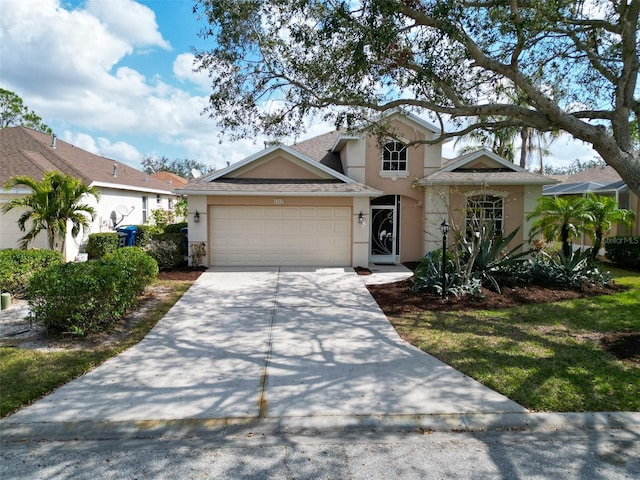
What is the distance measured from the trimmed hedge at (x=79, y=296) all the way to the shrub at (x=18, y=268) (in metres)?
3.09

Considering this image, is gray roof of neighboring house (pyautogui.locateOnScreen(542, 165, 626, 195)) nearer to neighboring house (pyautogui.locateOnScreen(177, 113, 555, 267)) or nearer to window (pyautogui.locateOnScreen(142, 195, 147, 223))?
neighboring house (pyautogui.locateOnScreen(177, 113, 555, 267))

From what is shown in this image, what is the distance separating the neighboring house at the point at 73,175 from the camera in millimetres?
15367

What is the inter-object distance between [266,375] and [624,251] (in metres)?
15.3

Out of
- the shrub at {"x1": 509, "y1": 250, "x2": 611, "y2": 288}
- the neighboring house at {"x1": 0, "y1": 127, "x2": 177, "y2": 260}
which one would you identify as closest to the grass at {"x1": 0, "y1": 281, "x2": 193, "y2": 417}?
the shrub at {"x1": 509, "y1": 250, "x2": 611, "y2": 288}

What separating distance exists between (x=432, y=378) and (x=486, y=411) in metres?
0.97

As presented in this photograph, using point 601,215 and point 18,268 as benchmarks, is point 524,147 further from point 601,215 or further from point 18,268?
point 18,268

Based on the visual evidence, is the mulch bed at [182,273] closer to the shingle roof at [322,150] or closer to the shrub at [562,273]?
the shingle roof at [322,150]

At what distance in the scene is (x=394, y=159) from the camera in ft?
52.4

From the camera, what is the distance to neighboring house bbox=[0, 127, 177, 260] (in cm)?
1537

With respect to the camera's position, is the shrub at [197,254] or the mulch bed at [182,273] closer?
the mulch bed at [182,273]

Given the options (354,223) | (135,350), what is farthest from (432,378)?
(354,223)

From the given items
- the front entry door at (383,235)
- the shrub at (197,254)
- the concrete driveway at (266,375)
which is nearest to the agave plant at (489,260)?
the concrete driveway at (266,375)

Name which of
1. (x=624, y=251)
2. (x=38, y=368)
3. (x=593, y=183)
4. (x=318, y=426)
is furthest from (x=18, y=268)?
(x=593, y=183)

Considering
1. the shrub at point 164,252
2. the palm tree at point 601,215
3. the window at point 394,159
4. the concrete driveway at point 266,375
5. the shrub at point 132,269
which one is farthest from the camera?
the window at point 394,159
